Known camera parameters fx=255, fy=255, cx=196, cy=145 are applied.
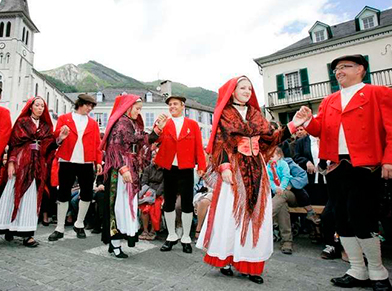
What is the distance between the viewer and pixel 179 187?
3.88 meters

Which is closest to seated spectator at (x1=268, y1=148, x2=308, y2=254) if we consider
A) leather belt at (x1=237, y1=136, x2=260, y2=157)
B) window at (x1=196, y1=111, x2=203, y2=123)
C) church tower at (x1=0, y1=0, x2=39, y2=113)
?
leather belt at (x1=237, y1=136, x2=260, y2=157)

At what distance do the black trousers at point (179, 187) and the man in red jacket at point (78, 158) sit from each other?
143 cm

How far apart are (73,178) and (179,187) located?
182 centimetres

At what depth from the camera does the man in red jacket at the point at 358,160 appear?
7.48 feet

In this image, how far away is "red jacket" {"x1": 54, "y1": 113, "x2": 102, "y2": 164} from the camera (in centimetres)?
416

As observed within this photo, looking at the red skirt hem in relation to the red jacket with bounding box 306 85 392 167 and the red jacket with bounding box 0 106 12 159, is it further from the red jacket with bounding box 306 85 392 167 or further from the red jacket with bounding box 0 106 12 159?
the red jacket with bounding box 0 106 12 159

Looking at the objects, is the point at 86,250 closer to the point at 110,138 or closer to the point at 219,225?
the point at 110,138

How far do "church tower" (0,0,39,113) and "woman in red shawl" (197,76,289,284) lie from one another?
43068 millimetres

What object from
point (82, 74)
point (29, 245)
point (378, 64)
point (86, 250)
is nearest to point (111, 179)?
point (86, 250)

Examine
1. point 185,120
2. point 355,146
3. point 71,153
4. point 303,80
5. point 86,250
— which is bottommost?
point 86,250

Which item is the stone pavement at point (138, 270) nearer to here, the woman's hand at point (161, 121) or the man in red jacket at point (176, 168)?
the man in red jacket at point (176, 168)

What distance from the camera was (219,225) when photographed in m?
2.63

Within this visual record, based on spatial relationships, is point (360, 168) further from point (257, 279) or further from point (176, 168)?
point (176, 168)

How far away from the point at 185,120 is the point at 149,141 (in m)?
0.85
